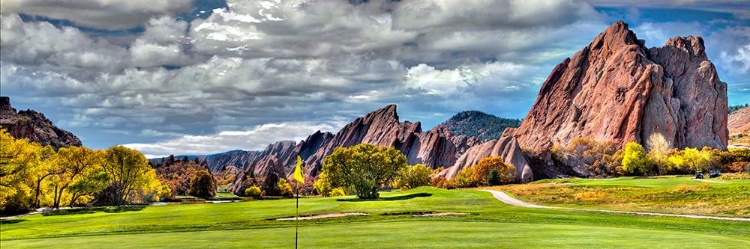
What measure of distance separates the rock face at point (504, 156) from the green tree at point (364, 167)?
47.6 m

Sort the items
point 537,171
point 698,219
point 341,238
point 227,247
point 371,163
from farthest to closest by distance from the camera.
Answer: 1. point 537,171
2. point 371,163
3. point 698,219
4. point 341,238
5. point 227,247

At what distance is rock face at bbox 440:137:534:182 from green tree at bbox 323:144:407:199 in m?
47.6

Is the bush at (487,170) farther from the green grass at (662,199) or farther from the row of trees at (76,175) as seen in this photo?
the row of trees at (76,175)

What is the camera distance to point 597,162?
6112 inches

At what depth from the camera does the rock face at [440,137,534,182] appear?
411ft

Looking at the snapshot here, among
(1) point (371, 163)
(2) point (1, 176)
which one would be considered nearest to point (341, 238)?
(2) point (1, 176)

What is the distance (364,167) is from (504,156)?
56053mm

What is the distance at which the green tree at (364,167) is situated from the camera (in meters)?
82.6

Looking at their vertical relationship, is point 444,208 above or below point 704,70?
below

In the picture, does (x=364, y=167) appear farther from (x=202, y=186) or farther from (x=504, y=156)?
(x=202, y=186)

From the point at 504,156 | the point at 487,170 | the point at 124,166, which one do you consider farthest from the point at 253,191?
the point at 124,166

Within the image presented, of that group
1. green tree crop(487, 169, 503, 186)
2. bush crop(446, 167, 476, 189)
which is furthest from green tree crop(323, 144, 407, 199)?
bush crop(446, 167, 476, 189)

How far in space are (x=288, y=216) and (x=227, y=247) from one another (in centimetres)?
2874

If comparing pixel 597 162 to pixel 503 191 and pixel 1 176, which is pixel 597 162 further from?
pixel 1 176
